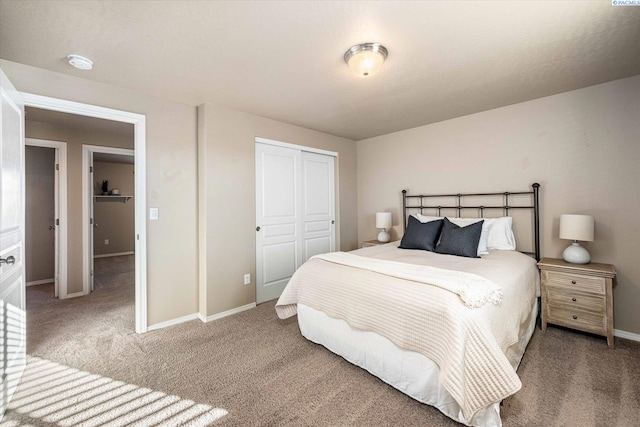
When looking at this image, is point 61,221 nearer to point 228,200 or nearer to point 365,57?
point 228,200

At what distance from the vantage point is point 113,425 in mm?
1532

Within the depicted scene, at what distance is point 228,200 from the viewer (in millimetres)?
3143

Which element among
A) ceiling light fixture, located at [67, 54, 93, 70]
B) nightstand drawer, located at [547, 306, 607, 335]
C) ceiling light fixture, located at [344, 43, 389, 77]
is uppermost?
ceiling light fixture, located at [67, 54, 93, 70]

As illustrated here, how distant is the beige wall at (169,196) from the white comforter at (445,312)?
1.24 meters

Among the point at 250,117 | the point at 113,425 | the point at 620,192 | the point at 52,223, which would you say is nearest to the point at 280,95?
the point at 250,117

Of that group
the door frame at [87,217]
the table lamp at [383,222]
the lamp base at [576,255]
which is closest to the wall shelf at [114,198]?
the door frame at [87,217]

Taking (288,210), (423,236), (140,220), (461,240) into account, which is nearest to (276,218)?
(288,210)

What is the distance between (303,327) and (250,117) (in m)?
2.48

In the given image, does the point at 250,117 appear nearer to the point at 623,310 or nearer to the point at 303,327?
the point at 303,327

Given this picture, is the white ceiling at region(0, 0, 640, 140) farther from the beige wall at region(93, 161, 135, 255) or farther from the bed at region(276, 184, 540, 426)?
the beige wall at region(93, 161, 135, 255)

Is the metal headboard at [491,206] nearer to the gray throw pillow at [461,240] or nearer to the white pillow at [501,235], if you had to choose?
the white pillow at [501,235]

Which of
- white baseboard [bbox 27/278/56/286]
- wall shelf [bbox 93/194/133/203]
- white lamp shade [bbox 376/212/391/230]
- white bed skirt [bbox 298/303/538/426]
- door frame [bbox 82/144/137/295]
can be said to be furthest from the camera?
wall shelf [bbox 93/194/133/203]

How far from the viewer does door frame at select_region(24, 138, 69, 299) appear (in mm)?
3637

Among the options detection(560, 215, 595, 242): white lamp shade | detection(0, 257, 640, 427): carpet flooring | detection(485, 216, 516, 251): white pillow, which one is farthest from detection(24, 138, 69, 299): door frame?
detection(560, 215, 595, 242): white lamp shade
